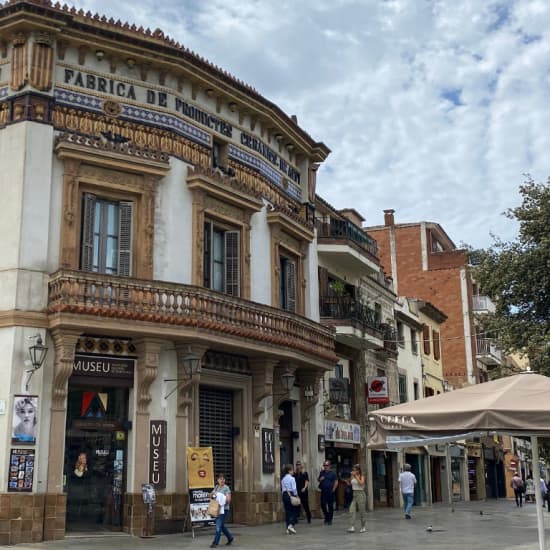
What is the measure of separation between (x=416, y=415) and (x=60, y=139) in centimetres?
1180

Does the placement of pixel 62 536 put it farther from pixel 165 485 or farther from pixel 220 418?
pixel 220 418

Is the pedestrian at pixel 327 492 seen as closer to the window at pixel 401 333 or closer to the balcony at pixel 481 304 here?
the window at pixel 401 333

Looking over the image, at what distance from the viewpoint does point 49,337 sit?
17094 millimetres

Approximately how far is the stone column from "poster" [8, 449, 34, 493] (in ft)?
1.46

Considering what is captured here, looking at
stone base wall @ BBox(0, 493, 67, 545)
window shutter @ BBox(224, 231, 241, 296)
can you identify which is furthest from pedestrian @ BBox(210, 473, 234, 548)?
window shutter @ BBox(224, 231, 241, 296)

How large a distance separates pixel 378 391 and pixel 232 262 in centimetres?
1107

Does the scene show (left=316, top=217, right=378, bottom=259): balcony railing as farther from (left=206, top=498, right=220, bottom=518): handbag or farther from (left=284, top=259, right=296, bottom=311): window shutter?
(left=206, top=498, right=220, bottom=518): handbag

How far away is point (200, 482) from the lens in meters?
18.1

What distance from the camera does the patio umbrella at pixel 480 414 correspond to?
8891mm

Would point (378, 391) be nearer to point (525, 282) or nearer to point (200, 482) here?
point (525, 282)

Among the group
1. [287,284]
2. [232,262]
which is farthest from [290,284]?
[232,262]

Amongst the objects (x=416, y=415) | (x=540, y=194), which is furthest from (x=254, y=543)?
(x=540, y=194)

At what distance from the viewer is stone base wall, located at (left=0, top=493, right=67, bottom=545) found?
15594 mm

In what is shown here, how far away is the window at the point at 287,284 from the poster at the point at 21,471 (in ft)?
31.1
